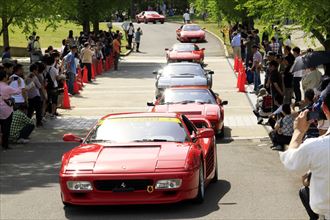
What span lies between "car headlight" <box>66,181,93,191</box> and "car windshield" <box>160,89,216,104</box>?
8869 millimetres

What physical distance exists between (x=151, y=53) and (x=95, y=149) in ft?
142

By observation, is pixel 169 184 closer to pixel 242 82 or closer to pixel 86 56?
pixel 242 82

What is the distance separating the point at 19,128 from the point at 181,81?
8430 millimetres

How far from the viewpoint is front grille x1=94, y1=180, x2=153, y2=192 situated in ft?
34.8

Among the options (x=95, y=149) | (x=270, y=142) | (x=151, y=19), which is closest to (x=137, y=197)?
(x=95, y=149)

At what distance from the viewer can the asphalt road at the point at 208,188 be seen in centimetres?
1088

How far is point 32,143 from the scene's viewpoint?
18.7 metres

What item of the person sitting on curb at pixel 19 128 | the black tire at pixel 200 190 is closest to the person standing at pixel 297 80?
the person sitting on curb at pixel 19 128

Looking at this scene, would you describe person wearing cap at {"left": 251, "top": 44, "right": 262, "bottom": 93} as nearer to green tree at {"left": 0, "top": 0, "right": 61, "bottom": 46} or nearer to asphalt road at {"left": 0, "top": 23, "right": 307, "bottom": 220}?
asphalt road at {"left": 0, "top": 23, "right": 307, "bottom": 220}

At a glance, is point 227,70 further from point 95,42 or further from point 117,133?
point 117,133

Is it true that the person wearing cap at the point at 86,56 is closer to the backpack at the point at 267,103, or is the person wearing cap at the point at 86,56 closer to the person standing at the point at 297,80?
the person standing at the point at 297,80

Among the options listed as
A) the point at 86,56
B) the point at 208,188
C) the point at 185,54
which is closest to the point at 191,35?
the point at 185,54

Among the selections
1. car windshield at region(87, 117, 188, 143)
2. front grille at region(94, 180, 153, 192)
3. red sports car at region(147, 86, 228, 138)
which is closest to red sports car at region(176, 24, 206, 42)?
red sports car at region(147, 86, 228, 138)

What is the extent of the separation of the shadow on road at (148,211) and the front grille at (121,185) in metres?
→ 0.36
